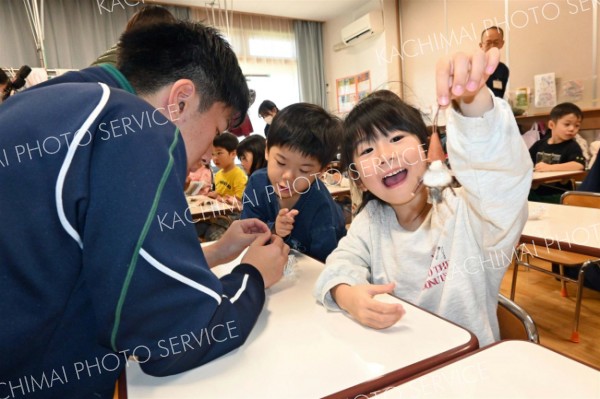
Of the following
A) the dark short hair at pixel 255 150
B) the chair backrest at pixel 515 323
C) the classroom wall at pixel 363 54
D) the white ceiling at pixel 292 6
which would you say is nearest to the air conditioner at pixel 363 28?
the classroom wall at pixel 363 54

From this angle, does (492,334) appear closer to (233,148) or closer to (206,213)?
(206,213)

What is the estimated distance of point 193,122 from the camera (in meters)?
0.85

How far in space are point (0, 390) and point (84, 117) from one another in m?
0.45

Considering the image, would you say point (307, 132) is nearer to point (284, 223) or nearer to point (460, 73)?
point (284, 223)

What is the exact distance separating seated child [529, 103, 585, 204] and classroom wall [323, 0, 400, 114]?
2.44 meters

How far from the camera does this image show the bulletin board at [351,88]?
6366mm

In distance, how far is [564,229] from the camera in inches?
57.6

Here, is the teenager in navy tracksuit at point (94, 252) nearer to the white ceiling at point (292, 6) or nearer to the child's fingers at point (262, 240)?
the child's fingers at point (262, 240)

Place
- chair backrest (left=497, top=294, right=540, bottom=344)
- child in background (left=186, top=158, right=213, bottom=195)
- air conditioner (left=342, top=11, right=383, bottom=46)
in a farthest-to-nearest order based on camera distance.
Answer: air conditioner (left=342, top=11, right=383, bottom=46), child in background (left=186, top=158, right=213, bottom=195), chair backrest (left=497, top=294, right=540, bottom=344)

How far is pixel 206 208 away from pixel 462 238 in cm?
229

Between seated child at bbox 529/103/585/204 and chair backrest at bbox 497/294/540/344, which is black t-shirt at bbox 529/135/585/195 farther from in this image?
chair backrest at bbox 497/294/540/344

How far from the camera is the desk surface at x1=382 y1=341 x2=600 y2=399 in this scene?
0.49m

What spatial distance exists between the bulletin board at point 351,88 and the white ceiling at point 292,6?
1090 millimetres

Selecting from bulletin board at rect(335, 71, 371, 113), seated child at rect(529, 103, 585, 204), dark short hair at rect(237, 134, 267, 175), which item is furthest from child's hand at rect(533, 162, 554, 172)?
bulletin board at rect(335, 71, 371, 113)
